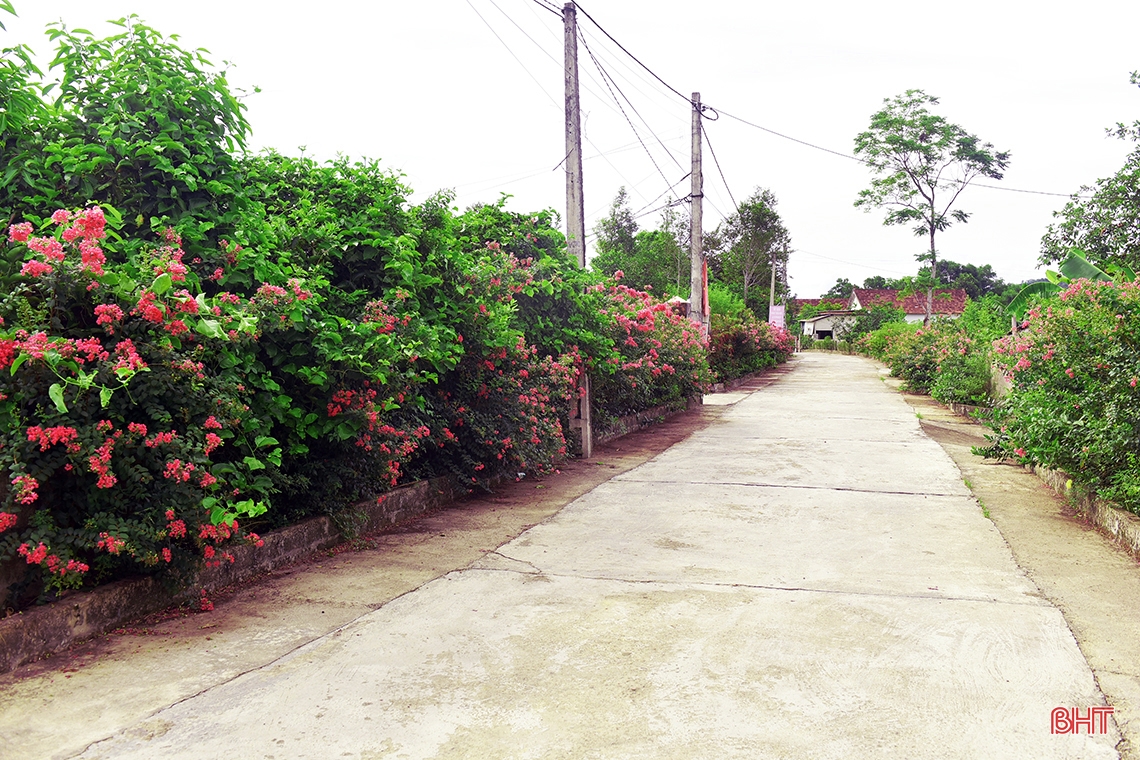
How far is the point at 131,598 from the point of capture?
4.23 m

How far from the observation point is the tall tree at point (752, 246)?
67688mm

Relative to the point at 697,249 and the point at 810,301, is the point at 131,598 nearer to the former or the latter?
the point at 697,249

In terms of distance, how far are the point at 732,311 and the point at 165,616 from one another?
90.4 feet

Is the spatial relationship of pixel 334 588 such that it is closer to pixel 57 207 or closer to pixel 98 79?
pixel 57 207

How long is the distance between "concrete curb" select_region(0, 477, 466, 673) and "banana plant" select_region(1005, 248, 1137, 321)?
758cm

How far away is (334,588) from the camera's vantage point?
497 centimetres

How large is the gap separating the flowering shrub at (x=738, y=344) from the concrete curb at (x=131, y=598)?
1551cm

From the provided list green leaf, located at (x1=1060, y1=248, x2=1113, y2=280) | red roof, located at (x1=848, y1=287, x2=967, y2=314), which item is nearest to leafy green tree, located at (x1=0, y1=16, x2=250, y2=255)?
green leaf, located at (x1=1060, y1=248, x2=1113, y2=280)

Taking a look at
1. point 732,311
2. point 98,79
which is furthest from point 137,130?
point 732,311

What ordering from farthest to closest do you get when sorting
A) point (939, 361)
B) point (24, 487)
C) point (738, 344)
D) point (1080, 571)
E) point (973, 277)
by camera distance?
point (973, 277)
point (738, 344)
point (939, 361)
point (1080, 571)
point (24, 487)

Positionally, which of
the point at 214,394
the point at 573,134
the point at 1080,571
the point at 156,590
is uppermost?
the point at 573,134

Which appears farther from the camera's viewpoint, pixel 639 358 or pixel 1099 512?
pixel 639 358

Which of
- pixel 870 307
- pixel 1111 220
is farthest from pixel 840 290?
pixel 1111 220

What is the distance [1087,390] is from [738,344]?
20.5m
